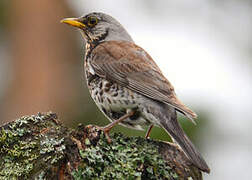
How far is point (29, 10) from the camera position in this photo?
36.7 ft

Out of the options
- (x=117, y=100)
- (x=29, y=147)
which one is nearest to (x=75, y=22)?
(x=117, y=100)

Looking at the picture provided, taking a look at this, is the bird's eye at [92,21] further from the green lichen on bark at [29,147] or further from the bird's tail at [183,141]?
the green lichen on bark at [29,147]

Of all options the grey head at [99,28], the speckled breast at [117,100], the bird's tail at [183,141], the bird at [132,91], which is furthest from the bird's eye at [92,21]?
the bird's tail at [183,141]

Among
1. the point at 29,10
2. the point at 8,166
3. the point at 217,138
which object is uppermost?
the point at 29,10

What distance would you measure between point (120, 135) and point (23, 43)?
6.54 m

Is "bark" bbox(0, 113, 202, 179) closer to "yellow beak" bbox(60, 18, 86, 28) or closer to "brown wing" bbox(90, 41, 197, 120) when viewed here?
"brown wing" bbox(90, 41, 197, 120)

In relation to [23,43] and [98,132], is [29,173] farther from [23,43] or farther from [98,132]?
[23,43]

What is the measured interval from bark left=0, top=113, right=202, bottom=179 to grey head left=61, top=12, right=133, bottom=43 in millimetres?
2494

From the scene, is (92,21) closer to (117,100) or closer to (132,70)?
(132,70)

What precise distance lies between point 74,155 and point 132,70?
78.8 inches

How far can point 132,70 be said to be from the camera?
6.11 m

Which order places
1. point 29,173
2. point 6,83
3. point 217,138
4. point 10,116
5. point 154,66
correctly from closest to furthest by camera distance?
point 29,173, point 154,66, point 217,138, point 10,116, point 6,83

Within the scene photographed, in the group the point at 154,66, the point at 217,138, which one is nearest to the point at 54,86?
the point at 217,138

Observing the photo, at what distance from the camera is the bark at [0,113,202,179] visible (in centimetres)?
424
